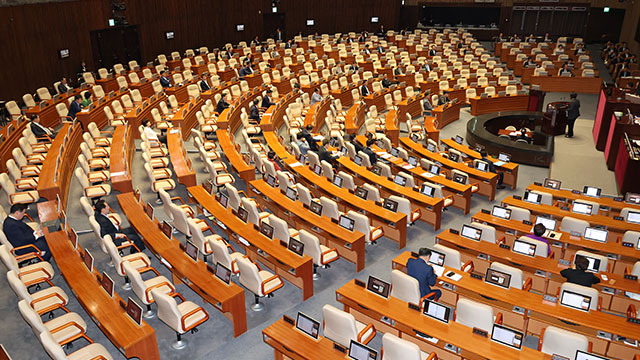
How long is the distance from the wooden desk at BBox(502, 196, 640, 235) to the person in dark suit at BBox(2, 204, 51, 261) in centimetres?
928

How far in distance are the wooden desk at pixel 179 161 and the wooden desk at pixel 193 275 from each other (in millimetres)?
1846

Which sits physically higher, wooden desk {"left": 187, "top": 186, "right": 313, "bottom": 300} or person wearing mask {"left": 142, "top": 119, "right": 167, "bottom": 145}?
person wearing mask {"left": 142, "top": 119, "right": 167, "bottom": 145}

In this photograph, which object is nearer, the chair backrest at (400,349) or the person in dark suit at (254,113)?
the chair backrest at (400,349)

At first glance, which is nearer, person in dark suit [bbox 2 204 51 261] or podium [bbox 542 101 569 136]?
person in dark suit [bbox 2 204 51 261]

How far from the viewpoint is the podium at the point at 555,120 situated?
56.7 feet

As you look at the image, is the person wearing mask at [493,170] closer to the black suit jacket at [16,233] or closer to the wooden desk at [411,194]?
the wooden desk at [411,194]

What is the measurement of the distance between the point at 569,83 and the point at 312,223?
1958 centimetres

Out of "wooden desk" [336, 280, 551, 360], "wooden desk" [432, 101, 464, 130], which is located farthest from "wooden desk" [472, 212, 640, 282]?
"wooden desk" [432, 101, 464, 130]

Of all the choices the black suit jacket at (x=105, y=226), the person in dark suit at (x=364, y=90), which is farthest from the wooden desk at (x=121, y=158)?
the person in dark suit at (x=364, y=90)

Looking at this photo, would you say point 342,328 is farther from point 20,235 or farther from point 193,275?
point 20,235

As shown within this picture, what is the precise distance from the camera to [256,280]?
779cm

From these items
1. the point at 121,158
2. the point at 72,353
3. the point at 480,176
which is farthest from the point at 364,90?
the point at 72,353

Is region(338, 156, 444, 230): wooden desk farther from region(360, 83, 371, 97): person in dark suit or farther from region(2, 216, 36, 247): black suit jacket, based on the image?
region(360, 83, 371, 97): person in dark suit

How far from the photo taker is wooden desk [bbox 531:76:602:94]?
78.3 feet
